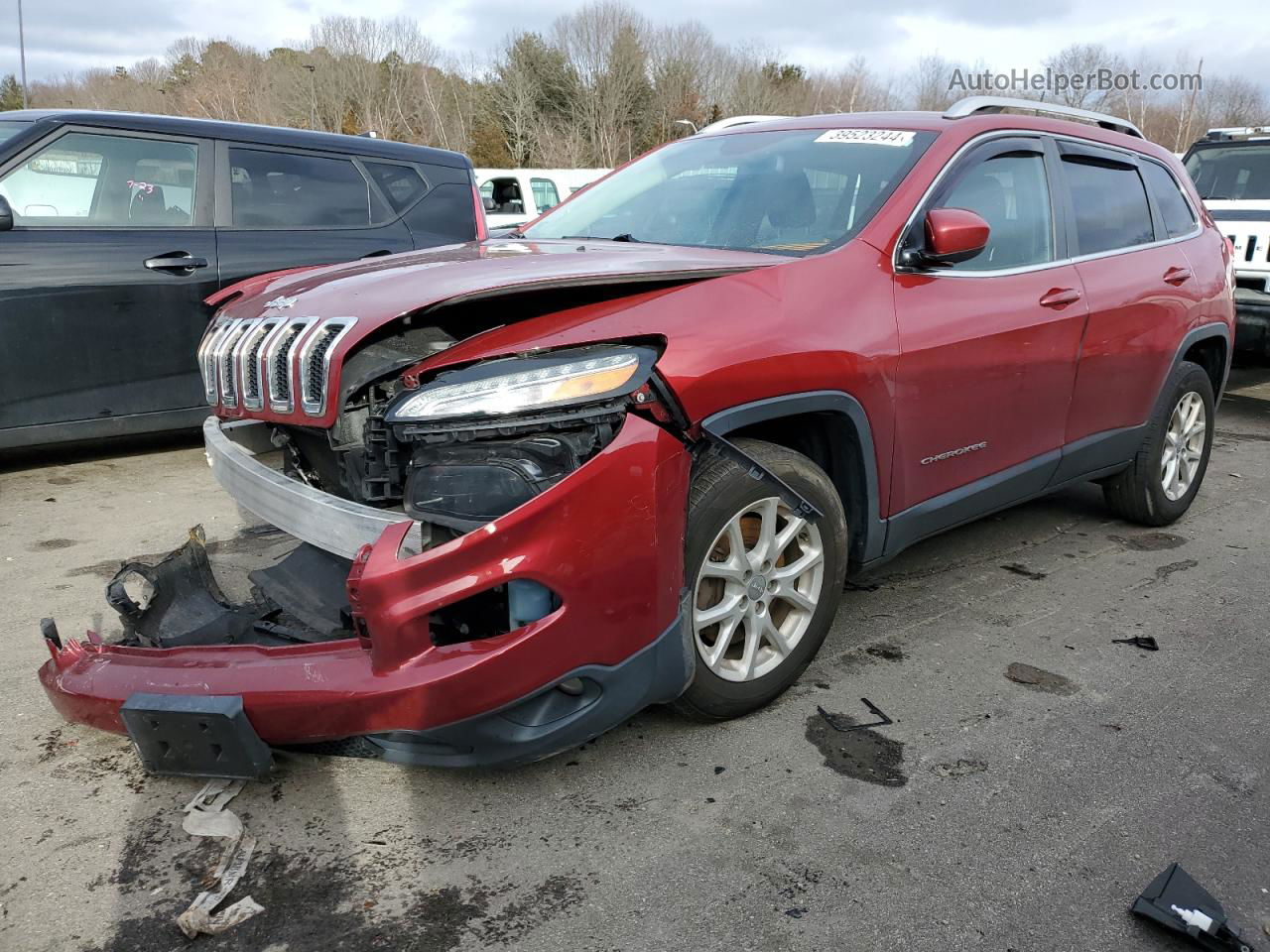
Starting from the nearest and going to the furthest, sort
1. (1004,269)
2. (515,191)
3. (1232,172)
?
(1004,269), (1232,172), (515,191)

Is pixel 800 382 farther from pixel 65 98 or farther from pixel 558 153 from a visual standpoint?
pixel 65 98

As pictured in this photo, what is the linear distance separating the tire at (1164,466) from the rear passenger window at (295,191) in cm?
450

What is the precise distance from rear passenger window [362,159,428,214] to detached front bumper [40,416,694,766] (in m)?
4.18

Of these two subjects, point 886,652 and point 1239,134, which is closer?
point 886,652

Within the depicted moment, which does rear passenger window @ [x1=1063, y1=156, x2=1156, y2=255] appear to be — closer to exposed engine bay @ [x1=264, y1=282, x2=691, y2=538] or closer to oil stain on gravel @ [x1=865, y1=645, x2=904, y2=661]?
oil stain on gravel @ [x1=865, y1=645, x2=904, y2=661]

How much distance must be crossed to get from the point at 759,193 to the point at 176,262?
11.3 feet

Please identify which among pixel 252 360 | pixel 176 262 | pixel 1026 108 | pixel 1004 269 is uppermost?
pixel 1026 108

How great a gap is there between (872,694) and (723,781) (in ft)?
2.34

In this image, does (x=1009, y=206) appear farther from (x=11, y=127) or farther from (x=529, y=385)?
(x=11, y=127)

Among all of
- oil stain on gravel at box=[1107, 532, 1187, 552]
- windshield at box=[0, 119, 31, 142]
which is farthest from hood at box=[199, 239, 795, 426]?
windshield at box=[0, 119, 31, 142]

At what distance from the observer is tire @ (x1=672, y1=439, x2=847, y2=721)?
2549mm

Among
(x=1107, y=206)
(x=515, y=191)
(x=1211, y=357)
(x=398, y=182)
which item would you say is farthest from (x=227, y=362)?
(x=515, y=191)

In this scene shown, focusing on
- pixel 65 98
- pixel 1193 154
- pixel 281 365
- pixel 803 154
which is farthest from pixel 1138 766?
pixel 65 98

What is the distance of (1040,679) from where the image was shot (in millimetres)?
3195
